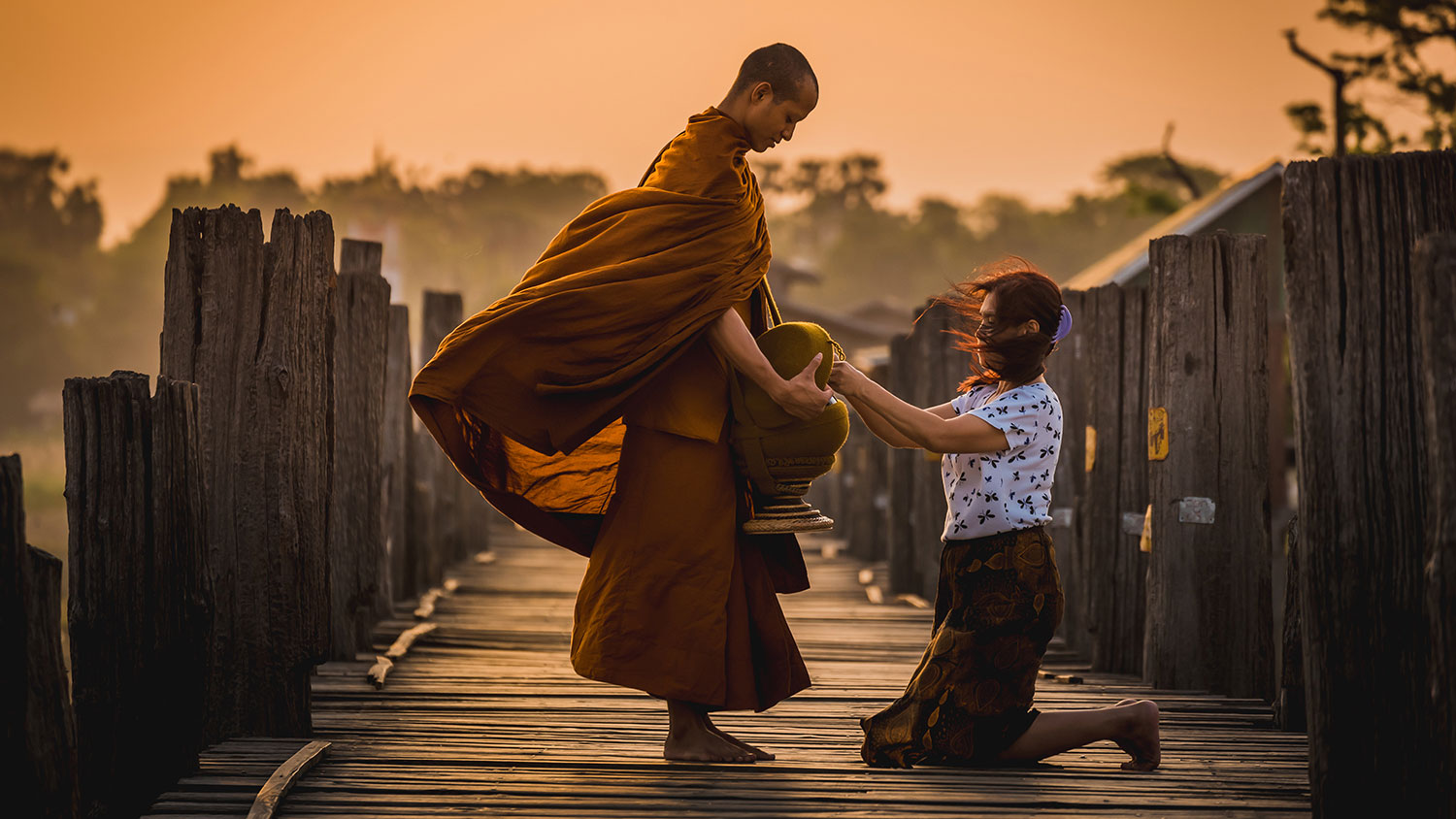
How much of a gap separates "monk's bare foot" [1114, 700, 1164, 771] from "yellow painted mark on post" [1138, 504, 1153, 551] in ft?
5.56

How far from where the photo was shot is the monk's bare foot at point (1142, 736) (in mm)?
3957

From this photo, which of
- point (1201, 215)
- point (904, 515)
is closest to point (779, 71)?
point (904, 515)

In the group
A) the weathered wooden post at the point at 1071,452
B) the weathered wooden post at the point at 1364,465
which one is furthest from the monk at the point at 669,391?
the weathered wooden post at the point at 1071,452

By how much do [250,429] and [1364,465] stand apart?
3132 millimetres

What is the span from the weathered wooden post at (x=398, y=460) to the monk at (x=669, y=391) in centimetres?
363

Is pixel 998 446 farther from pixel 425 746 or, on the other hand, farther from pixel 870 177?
pixel 870 177

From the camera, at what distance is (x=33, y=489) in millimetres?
57250

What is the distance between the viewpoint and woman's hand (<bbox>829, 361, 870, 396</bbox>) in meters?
4.11

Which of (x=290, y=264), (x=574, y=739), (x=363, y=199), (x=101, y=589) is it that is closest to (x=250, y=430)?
(x=290, y=264)

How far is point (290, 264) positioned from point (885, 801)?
242 centimetres

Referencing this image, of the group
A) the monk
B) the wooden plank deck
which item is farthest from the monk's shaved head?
the wooden plank deck

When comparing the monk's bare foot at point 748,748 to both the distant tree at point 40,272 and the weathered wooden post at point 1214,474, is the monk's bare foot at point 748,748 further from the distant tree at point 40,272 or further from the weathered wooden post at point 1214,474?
the distant tree at point 40,272

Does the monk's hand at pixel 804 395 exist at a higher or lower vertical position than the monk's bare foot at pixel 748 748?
higher

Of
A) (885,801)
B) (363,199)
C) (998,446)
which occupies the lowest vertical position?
(885,801)
